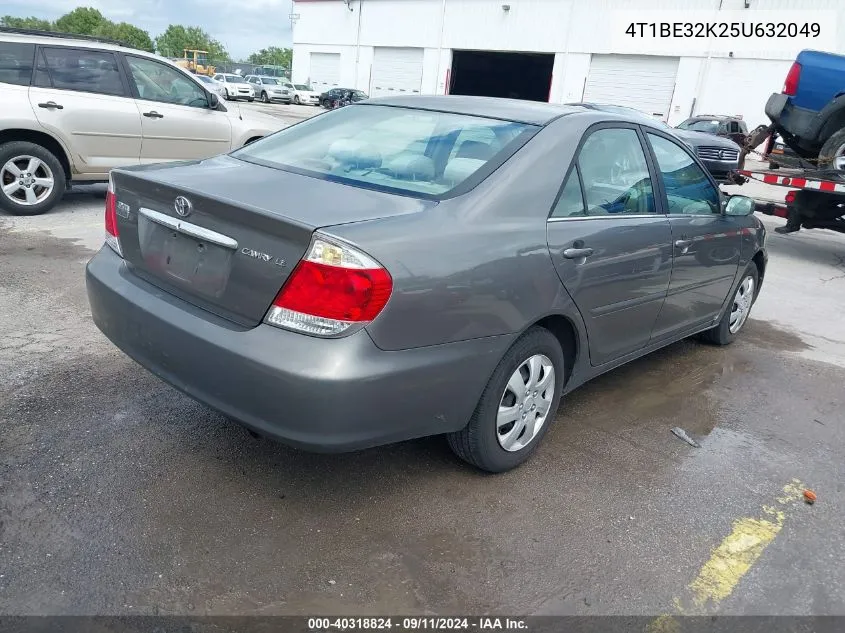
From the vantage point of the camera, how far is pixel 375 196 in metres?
2.74

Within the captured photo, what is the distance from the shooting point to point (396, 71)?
41156 millimetres

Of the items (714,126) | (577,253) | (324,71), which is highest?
(324,71)

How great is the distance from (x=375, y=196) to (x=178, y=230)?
79 centimetres

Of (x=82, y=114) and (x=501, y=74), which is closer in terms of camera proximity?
(x=82, y=114)

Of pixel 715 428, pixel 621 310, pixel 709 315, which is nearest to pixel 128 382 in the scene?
pixel 621 310

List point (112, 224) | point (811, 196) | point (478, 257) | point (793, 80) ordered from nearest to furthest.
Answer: point (478, 257), point (112, 224), point (811, 196), point (793, 80)

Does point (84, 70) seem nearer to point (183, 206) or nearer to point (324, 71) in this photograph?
point (183, 206)

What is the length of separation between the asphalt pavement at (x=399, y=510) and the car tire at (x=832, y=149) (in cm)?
557

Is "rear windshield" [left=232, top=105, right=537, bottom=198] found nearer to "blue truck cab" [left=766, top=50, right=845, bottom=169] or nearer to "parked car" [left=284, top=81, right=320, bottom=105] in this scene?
"blue truck cab" [left=766, top=50, right=845, bottom=169]

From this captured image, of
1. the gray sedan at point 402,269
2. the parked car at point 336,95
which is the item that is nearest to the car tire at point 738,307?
the gray sedan at point 402,269

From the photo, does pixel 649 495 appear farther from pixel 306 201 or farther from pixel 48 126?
pixel 48 126

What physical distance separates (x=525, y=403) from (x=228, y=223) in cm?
151

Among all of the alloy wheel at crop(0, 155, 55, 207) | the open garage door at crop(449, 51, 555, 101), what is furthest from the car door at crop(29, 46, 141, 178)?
the open garage door at crop(449, 51, 555, 101)

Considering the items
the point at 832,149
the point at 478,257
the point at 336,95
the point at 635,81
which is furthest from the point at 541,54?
the point at 478,257
